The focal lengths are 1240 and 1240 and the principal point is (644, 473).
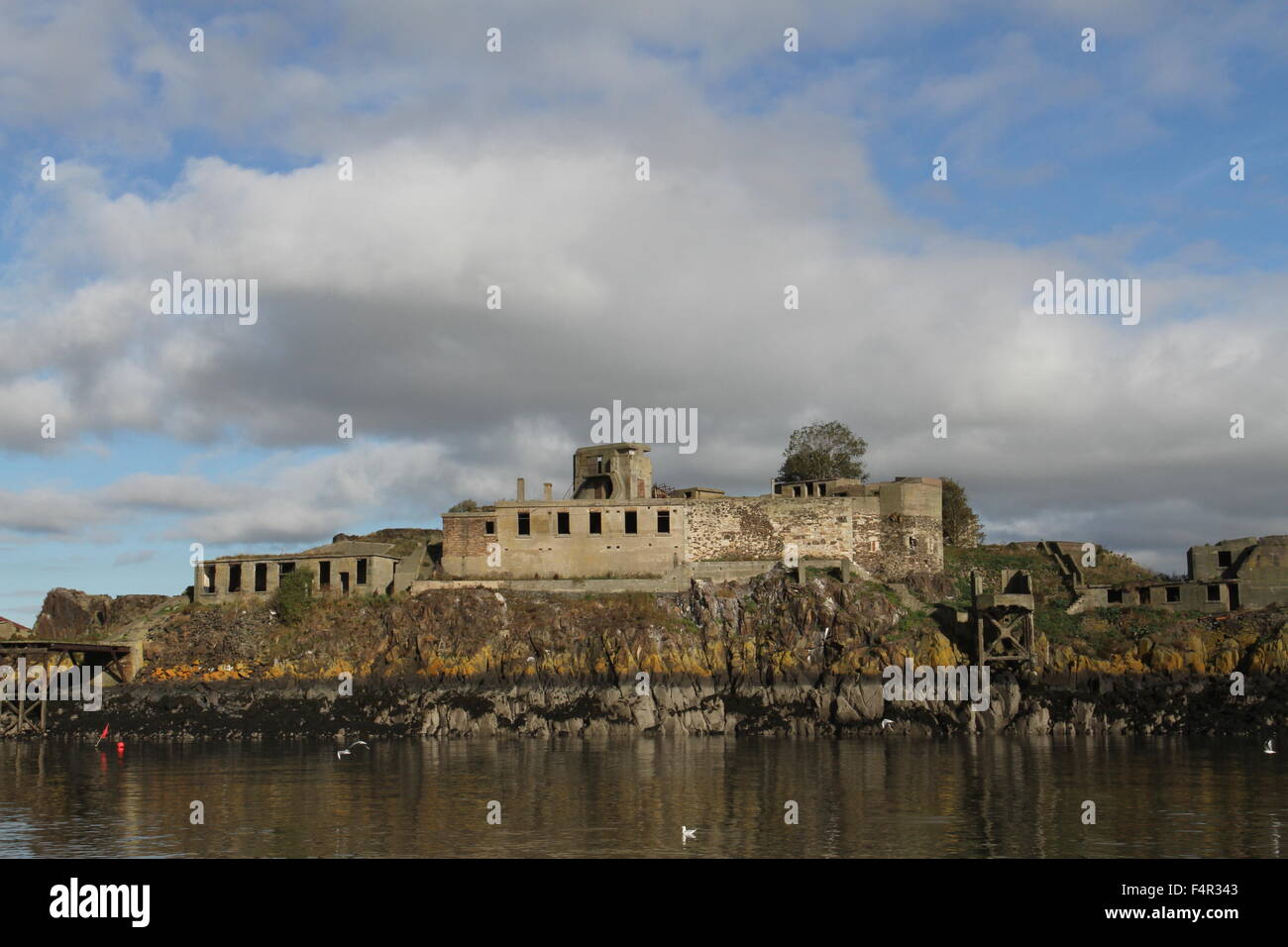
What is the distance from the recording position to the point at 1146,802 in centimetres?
3872

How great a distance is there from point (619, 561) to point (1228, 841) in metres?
50.4

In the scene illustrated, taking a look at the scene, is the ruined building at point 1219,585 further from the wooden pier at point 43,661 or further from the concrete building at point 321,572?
the wooden pier at point 43,661

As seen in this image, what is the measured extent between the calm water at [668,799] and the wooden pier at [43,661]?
13989 millimetres

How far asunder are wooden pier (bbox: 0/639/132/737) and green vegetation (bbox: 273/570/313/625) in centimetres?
938

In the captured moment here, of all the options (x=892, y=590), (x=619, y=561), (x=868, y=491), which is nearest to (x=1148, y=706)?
(x=892, y=590)

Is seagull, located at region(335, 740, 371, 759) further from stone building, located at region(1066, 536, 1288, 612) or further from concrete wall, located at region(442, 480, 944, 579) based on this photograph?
stone building, located at region(1066, 536, 1288, 612)

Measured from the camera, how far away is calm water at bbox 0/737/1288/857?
32.2 m

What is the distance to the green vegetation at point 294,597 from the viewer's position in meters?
77.4

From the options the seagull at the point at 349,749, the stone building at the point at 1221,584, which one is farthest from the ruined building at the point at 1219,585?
the seagull at the point at 349,749

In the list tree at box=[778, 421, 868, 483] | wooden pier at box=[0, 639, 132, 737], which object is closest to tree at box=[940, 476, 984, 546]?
tree at box=[778, 421, 868, 483]
